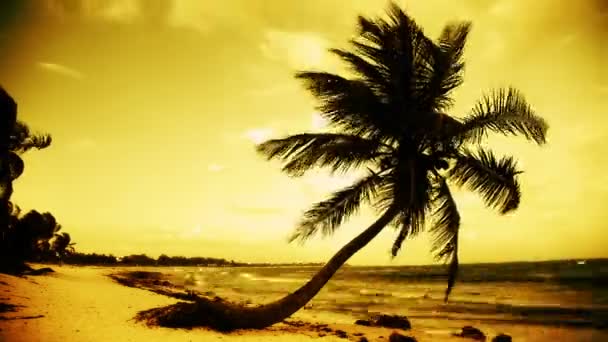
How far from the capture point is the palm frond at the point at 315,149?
25.8 ft

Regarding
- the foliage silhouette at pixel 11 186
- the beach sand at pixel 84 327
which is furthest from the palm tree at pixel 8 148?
the beach sand at pixel 84 327

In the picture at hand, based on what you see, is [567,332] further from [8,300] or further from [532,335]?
[8,300]

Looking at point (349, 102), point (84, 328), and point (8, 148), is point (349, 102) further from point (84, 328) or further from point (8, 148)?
point (8, 148)

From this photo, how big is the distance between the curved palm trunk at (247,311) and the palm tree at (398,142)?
0.02 metres

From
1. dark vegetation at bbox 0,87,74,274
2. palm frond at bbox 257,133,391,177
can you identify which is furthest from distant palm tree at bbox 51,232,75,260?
palm frond at bbox 257,133,391,177

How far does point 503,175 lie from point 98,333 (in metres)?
7.85

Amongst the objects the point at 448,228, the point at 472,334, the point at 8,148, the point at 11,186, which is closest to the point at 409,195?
the point at 448,228

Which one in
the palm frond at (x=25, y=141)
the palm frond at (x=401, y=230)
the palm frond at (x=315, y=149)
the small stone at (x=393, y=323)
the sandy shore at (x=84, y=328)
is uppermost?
the palm frond at (x=25, y=141)

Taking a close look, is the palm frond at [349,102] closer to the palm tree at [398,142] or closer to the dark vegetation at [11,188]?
the palm tree at [398,142]

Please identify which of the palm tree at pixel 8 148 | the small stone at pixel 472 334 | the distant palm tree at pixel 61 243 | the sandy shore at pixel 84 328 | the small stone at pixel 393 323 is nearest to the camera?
the sandy shore at pixel 84 328

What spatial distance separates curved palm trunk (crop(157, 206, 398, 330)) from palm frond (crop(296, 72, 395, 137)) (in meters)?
2.63

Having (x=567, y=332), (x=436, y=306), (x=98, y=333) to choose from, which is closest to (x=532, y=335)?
(x=567, y=332)

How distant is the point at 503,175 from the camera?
764 centimetres

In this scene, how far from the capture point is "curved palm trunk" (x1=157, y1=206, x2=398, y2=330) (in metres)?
7.09
